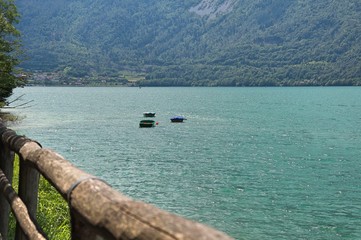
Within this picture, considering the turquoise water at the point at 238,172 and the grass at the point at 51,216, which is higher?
the grass at the point at 51,216

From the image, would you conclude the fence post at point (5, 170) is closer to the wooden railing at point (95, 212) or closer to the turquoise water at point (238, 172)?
the wooden railing at point (95, 212)

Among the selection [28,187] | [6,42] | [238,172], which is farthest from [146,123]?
[28,187]

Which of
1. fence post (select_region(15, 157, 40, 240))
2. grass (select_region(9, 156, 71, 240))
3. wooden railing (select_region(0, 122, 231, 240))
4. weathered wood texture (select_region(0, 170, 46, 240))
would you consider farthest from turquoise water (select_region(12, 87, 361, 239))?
wooden railing (select_region(0, 122, 231, 240))

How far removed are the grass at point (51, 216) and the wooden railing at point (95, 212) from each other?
5.62 meters

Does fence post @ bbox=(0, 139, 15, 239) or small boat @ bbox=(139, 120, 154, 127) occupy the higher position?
fence post @ bbox=(0, 139, 15, 239)

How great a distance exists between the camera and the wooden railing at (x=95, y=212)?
2496 mm

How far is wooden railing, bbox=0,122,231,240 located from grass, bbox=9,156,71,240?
5.62 m

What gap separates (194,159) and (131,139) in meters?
21.7

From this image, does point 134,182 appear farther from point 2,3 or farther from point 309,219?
point 2,3

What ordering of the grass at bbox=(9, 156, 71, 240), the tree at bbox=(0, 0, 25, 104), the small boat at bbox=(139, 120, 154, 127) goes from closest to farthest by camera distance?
1. the grass at bbox=(9, 156, 71, 240)
2. the tree at bbox=(0, 0, 25, 104)
3. the small boat at bbox=(139, 120, 154, 127)

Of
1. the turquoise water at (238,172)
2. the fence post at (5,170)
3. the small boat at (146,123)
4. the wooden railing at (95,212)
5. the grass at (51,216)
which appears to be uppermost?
the wooden railing at (95,212)

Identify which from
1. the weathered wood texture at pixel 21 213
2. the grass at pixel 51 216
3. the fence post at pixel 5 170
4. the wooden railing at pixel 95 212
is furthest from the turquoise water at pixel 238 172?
the wooden railing at pixel 95 212

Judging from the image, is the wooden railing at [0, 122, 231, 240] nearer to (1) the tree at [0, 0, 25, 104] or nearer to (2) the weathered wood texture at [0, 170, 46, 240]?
(2) the weathered wood texture at [0, 170, 46, 240]

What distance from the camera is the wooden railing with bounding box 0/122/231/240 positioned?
8.19 feet
